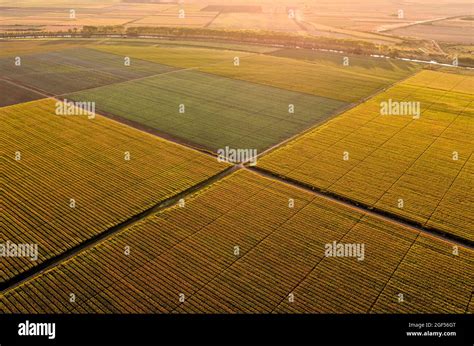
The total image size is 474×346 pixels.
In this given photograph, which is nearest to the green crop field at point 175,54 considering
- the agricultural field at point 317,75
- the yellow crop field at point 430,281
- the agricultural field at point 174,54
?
the agricultural field at point 174,54

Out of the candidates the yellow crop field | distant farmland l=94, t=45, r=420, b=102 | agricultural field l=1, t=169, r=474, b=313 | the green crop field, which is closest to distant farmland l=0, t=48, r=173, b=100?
the green crop field

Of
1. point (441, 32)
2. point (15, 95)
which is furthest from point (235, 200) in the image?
point (441, 32)

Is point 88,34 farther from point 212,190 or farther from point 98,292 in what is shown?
point 98,292

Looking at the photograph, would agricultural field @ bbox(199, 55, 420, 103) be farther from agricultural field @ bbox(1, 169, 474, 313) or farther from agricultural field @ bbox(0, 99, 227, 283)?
agricultural field @ bbox(1, 169, 474, 313)

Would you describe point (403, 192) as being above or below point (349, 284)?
above

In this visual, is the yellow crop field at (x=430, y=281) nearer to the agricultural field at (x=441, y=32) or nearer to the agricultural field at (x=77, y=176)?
the agricultural field at (x=77, y=176)

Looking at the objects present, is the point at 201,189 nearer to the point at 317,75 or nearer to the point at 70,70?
the point at 317,75
